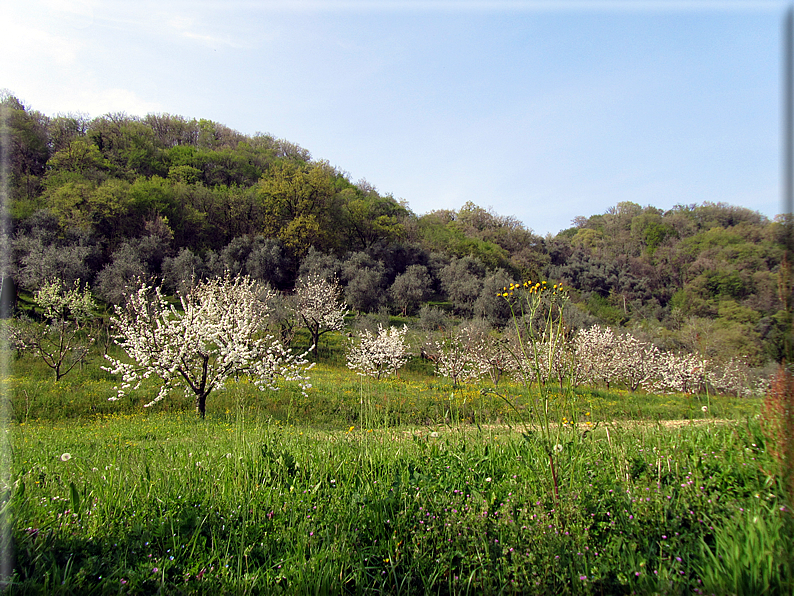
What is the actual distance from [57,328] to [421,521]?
24076mm

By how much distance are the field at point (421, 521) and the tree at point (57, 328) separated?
59.1ft

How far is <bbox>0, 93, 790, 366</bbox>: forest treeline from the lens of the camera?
32688 mm

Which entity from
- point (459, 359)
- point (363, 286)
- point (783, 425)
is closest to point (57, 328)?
point (459, 359)

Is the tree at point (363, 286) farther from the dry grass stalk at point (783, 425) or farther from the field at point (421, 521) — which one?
the dry grass stalk at point (783, 425)

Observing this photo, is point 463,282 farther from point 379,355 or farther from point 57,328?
point 57,328

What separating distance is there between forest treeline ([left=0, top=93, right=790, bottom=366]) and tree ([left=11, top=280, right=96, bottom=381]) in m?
3.68

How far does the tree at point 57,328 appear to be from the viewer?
1806 cm

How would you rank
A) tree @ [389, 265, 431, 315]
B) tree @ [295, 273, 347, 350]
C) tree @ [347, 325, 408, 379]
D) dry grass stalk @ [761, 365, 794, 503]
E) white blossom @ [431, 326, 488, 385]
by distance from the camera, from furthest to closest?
tree @ [389, 265, 431, 315]
tree @ [295, 273, 347, 350]
tree @ [347, 325, 408, 379]
white blossom @ [431, 326, 488, 385]
dry grass stalk @ [761, 365, 794, 503]

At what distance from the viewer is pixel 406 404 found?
38.4ft

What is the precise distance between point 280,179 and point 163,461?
49819 millimetres

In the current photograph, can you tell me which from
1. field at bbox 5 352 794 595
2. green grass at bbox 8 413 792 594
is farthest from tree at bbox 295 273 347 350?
green grass at bbox 8 413 792 594

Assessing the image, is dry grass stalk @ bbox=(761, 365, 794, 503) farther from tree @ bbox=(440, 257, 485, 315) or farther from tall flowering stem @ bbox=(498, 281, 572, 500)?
tree @ bbox=(440, 257, 485, 315)

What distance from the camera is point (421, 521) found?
265 cm

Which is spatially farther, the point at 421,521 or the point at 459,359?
the point at 459,359
